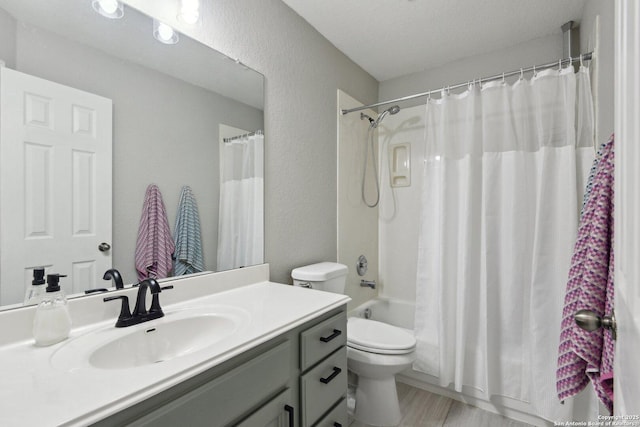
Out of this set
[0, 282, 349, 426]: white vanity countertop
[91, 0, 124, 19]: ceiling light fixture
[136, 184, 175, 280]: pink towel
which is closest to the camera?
[0, 282, 349, 426]: white vanity countertop

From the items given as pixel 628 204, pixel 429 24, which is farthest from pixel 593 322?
pixel 429 24

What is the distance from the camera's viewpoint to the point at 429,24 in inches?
76.1

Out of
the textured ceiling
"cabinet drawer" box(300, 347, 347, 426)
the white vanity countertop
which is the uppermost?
the textured ceiling

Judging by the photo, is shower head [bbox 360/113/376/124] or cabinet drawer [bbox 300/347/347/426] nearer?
cabinet drawer [bbox 300/347/347/426]

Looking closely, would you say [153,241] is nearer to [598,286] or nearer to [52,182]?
[52,182]

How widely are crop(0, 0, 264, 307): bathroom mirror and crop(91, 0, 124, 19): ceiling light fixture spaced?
0.04 feet

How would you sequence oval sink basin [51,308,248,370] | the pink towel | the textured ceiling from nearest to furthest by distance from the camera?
oval sink basin [51,308,248,370] → the pink towel → the textured ceiling

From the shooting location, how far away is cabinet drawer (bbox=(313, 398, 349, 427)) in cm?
118

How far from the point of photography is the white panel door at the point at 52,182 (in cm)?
87

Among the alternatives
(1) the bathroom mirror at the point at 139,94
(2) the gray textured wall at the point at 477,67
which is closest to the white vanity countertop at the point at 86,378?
(1) the bathroom mirror at the point at 139,94

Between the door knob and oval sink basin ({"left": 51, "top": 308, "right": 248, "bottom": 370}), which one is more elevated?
the door knob

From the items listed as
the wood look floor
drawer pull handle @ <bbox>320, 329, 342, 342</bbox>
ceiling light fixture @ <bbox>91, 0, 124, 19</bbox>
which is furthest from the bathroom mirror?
the wood look floor

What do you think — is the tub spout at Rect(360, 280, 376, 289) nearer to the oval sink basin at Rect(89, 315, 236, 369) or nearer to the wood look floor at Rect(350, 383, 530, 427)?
the wood look floor at Rect(350, 383, 530, 427)

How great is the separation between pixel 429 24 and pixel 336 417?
222cm
